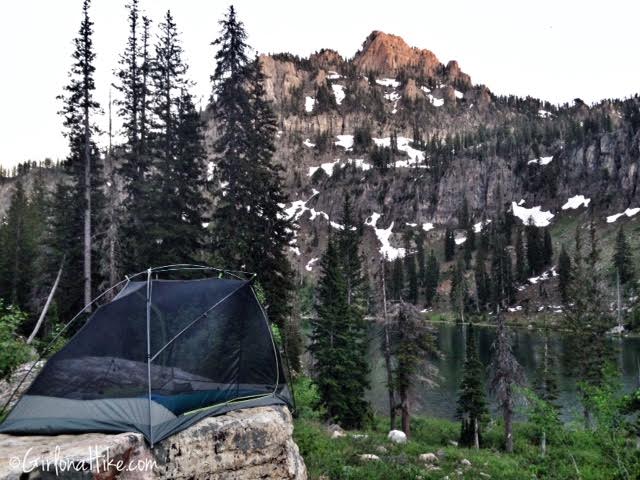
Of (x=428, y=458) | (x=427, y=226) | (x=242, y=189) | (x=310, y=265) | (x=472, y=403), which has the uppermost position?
(x=427, y=226)

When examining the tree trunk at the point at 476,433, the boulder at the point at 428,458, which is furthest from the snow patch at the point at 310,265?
the boulder at the point at 428,458

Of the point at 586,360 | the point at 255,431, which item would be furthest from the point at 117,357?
the point at 586,360

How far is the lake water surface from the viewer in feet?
120

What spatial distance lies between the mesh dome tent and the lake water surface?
14.9 m

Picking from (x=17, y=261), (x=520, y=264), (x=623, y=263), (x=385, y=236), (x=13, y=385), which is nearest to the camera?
(x=13, y=385)

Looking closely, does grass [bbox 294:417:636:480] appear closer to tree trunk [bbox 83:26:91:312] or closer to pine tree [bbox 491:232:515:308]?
tree trunk [bbox 83:26:91:312]

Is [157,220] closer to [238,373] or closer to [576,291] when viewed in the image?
[238,373]

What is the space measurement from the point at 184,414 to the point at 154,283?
2.72 meters

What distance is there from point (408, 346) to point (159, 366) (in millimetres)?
20193

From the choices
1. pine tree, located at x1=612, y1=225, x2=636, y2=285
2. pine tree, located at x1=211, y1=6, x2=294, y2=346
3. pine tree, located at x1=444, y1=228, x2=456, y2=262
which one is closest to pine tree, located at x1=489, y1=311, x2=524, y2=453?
pine tree, located at x1=211, y1=6, x2=294, y2=346

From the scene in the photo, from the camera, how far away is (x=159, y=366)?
7469 millimetres

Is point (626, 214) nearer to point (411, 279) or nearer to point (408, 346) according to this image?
point (411, 279)

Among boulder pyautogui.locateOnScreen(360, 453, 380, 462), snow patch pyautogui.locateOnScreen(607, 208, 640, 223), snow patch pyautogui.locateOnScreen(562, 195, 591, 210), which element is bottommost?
boulder pyautogui.locateOnScreen(360, 453, 380, 462)

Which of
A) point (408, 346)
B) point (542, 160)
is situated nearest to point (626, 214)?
point (542, 160)
